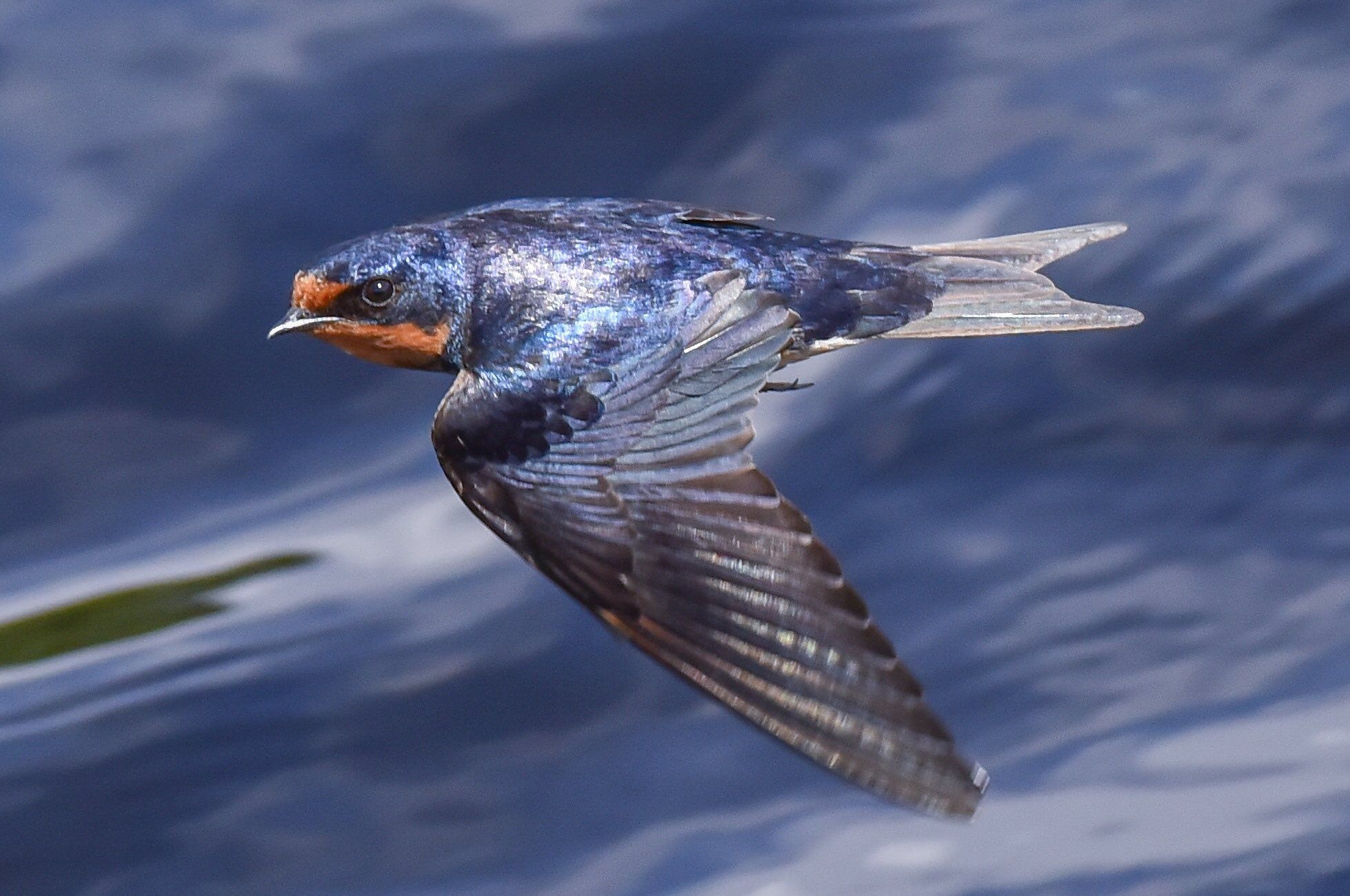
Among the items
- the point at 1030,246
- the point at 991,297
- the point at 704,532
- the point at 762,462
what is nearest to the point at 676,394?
the point at 704,532

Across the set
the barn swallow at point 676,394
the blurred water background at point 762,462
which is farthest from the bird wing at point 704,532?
the blurred water background at point 762,462

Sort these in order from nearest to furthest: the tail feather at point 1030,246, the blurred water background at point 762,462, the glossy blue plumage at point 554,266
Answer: the glossy blue plumage at point 554,266 → the tail feather at point 1030,246 → the blurred water background at point 762,462

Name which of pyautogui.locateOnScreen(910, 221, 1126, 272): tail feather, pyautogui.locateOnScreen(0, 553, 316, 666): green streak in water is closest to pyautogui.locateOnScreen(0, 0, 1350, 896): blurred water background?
pyautogui.locateOnScreen(0, 553, 316, 666): green streak in water

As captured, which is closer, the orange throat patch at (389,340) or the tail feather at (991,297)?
the orange throat patch at (389,340)

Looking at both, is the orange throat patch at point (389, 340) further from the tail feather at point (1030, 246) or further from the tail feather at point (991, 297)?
the tail feather at point (1030, 246)

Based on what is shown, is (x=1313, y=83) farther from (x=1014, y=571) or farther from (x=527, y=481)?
(x=527, y=481)

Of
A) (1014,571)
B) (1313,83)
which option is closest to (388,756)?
(1014,571)

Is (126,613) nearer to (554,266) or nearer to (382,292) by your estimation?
(382,292)
